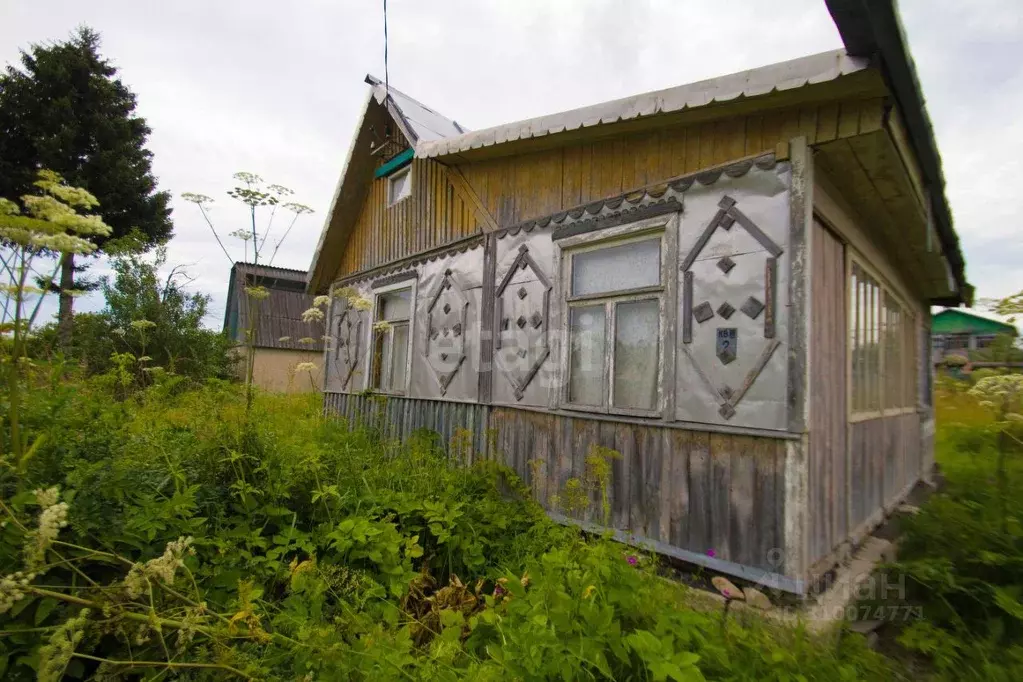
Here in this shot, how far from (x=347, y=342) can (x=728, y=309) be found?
6442mm

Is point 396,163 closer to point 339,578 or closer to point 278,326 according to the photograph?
point 339,578

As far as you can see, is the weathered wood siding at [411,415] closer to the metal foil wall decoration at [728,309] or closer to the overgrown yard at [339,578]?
the overgrown yard at [339,578]

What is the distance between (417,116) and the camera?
695 centimetres

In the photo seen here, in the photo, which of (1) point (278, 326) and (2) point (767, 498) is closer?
(2) point (767, 498)

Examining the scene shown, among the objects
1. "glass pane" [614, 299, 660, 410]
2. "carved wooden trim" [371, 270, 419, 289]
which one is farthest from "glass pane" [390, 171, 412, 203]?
"glass pane" [614, 299, 660, 410]

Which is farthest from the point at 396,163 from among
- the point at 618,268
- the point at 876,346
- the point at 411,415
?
the point at 876,346

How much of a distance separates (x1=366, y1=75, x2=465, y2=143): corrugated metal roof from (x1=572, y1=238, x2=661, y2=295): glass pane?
10.3 feet

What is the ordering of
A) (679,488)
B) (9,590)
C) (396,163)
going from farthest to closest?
(396,163) < (679,488) < (9,590)

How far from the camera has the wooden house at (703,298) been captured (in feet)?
9.93

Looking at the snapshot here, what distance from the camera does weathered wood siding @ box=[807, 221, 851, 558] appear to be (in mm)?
3246

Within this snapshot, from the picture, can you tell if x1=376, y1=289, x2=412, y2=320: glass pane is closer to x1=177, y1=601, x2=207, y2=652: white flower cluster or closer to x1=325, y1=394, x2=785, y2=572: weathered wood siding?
x1=325, y1=394, x2=785, y2=572: weathered wood siding

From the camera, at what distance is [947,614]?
292 centimetres

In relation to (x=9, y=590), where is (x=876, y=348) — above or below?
above

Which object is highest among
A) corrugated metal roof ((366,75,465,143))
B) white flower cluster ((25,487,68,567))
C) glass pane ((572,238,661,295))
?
corrugated metal roof ((366,75,465,143))
